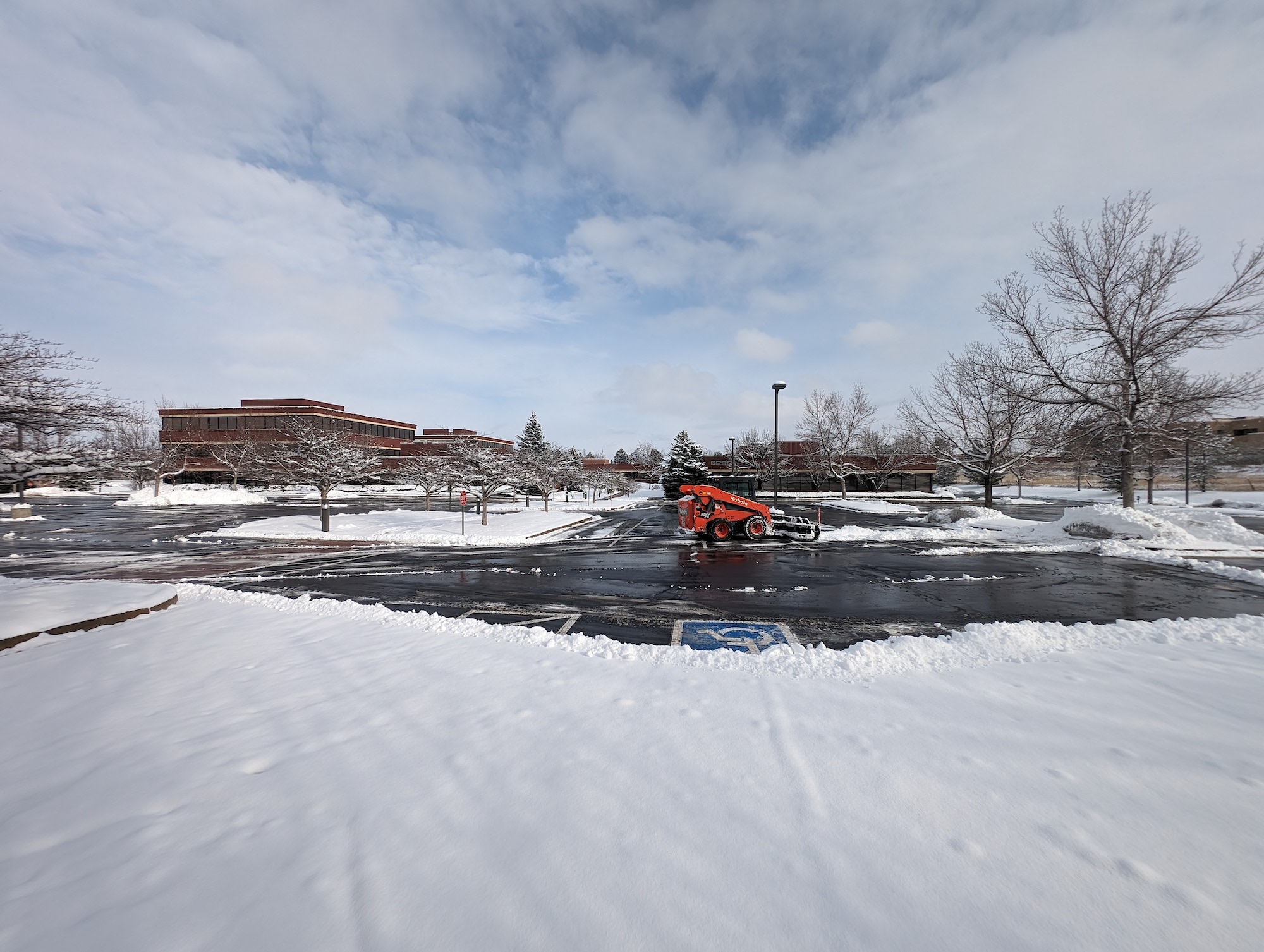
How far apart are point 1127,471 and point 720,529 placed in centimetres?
1513

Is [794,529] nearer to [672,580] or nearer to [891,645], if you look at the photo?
[672,580]

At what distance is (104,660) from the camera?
5289mm

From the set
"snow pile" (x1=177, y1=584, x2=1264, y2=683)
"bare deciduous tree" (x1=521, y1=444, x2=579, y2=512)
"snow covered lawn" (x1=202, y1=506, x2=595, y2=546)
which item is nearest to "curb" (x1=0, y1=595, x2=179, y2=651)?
"snow pile" (x1=177, y1=584, x2=1264, y2=683)

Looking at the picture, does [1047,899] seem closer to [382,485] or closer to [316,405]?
[382,485]

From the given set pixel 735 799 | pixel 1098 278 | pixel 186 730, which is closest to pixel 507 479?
pixel 186 730

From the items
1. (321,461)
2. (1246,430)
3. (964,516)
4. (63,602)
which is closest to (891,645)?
(63,602)

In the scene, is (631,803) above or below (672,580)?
above

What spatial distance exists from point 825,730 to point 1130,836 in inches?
67.5

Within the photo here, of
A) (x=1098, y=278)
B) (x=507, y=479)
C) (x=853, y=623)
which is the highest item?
(x=1098, y=278)

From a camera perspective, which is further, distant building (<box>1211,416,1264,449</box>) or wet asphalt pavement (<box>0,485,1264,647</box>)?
distant building (<box>1211,416,1264,449</box>)

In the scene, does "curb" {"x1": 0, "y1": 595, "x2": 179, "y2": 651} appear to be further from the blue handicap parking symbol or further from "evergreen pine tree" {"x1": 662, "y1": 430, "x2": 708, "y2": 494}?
"evergreen pine tree" {"x1": 662, "y1": 430, "x2": 708, "y2": 494}

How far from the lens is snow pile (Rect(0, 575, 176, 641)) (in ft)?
19.1

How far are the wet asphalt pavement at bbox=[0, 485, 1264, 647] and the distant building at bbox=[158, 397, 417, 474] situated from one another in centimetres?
4406

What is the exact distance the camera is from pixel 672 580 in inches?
424
